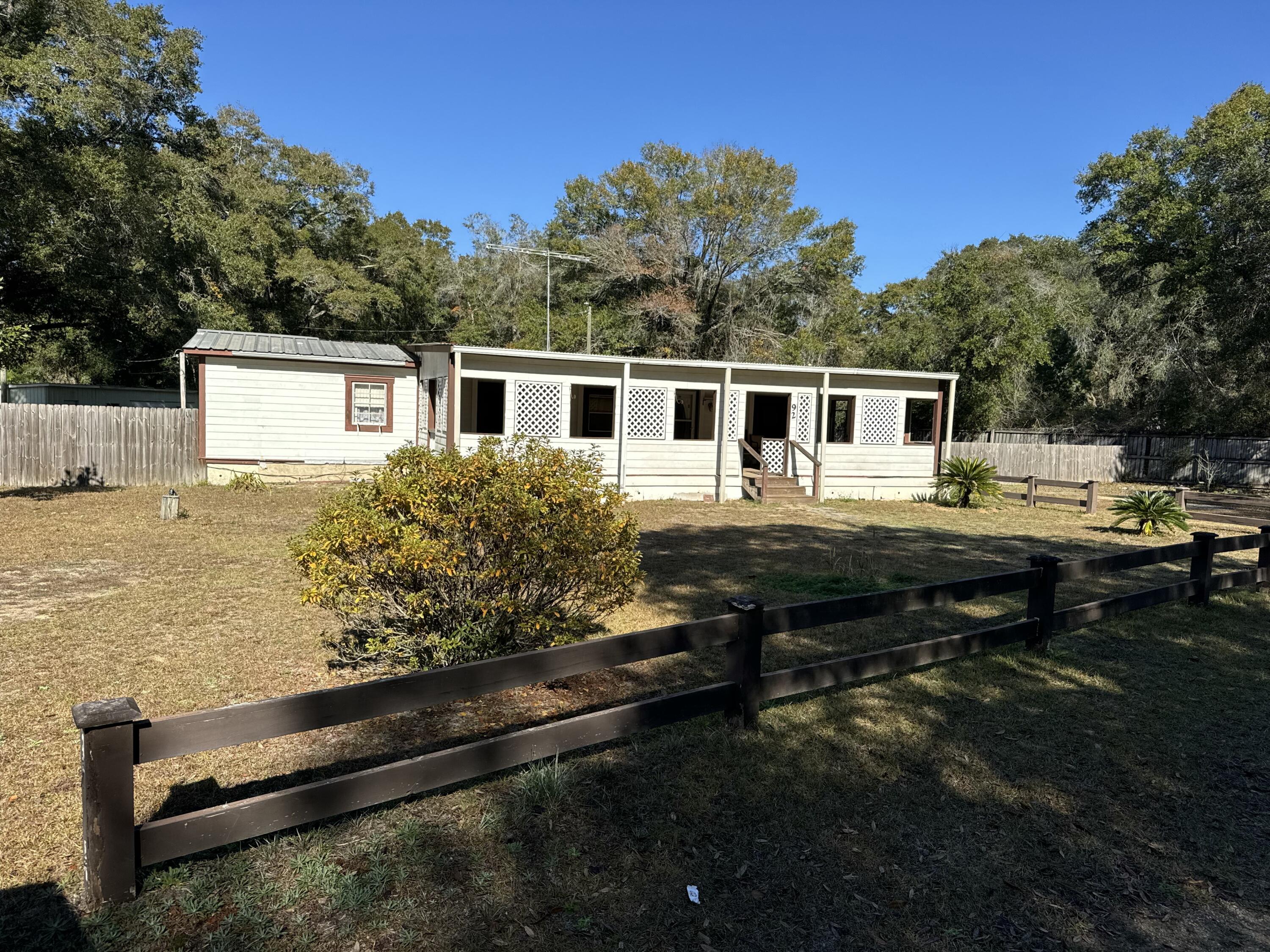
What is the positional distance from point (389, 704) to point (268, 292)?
27.0m

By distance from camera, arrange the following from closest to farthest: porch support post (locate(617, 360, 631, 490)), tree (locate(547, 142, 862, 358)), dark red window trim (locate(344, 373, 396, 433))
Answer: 1. porch support post (locate(617, 360, 631, 490))
2. dark red window trim (locate(344, 373, 396, 433))
3. tree (locate(547, 142, 862, 358))

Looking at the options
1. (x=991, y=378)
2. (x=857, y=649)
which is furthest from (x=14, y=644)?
(x=991, y=378)

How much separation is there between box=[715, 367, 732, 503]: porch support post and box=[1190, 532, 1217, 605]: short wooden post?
10.2m

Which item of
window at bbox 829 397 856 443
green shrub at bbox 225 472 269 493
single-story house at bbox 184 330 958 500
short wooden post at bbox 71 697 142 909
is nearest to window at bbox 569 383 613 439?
single-story house at bbox 184 330 958 500

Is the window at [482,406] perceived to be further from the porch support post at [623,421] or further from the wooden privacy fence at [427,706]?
the wooden privacy fence at [427,706]

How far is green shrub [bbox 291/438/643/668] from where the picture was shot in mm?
4703

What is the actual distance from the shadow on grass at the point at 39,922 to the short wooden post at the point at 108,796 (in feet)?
0.32

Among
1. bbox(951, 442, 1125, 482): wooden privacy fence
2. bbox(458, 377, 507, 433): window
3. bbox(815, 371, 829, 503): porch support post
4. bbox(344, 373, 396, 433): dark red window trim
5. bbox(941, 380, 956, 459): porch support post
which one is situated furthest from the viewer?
bbox(951, 442, 1125, 482): wooden privacy fence

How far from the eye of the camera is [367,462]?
59.0ft

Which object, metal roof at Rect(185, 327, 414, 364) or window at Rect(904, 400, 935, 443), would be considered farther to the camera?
window at Rect(904, 400, 935, 443)

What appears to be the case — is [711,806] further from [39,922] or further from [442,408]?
[442,408]

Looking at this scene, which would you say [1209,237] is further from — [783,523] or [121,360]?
[121,360]

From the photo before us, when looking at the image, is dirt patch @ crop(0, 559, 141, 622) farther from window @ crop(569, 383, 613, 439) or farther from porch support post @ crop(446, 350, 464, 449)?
window @ crop(569, 383, 613, 439)

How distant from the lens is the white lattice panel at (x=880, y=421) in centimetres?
1844
